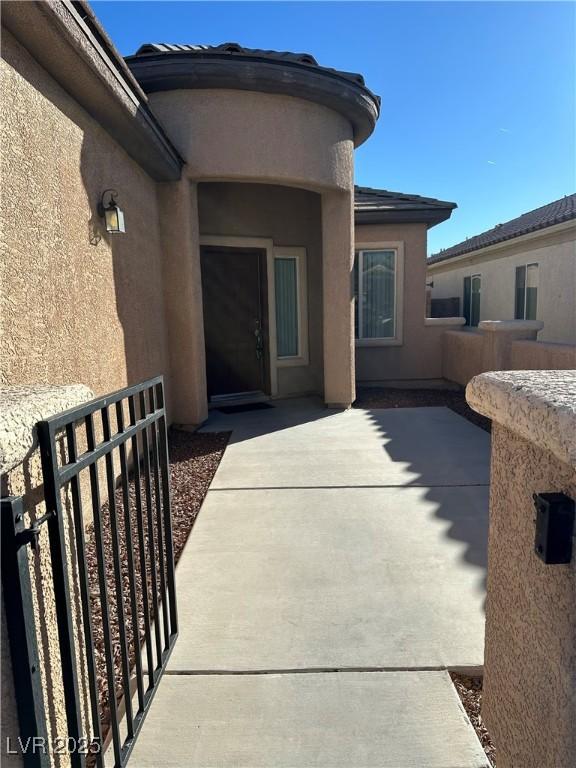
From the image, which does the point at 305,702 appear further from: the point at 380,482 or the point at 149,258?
the point at 149,258

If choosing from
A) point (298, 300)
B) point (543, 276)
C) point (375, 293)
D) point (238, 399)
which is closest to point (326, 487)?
point (238, 399)

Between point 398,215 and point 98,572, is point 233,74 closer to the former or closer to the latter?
point 398,215

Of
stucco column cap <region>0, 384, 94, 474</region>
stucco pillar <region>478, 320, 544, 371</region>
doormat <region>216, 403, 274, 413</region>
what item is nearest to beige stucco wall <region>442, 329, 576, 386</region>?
stucco pillar <region>478, 320, 544, 371</region>

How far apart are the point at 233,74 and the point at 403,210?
5275 mm

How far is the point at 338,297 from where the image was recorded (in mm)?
8711

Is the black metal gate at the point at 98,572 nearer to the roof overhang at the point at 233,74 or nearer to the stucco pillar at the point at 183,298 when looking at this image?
the stucco pillar at the point at 183,298

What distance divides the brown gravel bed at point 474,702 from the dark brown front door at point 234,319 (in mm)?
7731

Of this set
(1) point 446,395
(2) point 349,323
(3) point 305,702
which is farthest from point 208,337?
(3) point 305,702

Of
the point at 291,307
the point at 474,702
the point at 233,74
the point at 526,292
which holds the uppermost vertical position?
the point at 233,74

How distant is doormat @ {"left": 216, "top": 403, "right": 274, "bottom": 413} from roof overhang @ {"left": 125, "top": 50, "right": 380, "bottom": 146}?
531cm

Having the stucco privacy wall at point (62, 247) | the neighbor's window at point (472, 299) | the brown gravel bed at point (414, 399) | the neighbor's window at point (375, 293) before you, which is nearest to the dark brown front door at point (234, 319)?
the brown gravel bed at point (414, 399)

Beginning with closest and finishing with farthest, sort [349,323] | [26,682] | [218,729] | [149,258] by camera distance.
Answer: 1. [26,682]
2. [218,729]
3. [149,258]
4. [349,323]

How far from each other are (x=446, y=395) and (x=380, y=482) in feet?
20.1

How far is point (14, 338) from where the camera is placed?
326cm
